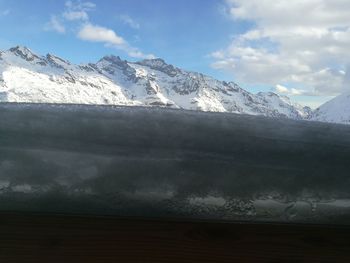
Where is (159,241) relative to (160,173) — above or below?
below

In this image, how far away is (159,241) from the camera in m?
1.22

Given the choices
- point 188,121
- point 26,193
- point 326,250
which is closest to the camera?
point 26,193

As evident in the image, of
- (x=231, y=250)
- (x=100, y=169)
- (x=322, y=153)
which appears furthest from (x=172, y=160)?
(x=322, y=153)

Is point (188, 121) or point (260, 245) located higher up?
point (188, 121)

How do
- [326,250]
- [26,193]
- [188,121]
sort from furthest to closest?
[188,121], [326,250], [26,193]

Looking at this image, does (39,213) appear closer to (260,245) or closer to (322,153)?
(260,245)

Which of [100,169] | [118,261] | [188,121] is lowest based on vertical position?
[118,261]

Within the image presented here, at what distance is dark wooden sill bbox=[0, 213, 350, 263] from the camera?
120 cm

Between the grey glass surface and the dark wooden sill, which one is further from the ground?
the grey glass surface

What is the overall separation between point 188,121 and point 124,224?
1.23 ft

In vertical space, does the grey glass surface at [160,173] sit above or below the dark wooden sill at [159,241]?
above

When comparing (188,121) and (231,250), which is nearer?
(231,250)

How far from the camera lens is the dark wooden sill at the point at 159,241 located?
1197 mm

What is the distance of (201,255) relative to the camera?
1247mm
